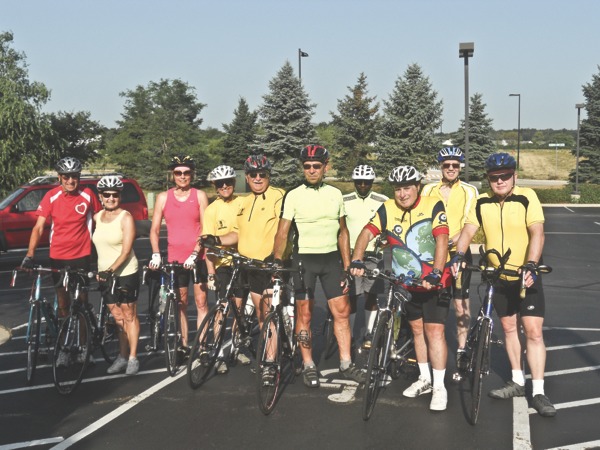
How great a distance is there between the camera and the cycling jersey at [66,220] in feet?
Result: 24.2

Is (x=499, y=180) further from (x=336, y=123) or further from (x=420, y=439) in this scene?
(x=336, y=123)

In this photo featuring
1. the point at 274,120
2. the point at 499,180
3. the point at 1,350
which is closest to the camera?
the point at 499,180

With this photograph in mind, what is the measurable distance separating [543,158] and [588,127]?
39.2 m

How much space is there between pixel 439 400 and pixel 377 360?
0.66m

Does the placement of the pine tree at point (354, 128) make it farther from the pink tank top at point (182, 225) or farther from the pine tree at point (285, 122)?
the pink tank top at point (182, 225)

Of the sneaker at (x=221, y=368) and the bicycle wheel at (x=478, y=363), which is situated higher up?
the bicycle wheel at (x=478, y=363)

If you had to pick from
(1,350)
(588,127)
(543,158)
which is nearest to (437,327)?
(1,350)

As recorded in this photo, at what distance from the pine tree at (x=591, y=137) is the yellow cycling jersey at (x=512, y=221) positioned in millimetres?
51688

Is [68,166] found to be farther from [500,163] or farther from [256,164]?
[500,163]

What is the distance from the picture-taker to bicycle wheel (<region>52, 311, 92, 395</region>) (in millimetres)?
6520

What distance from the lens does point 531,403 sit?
19.6 feet

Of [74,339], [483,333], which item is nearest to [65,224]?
[74,339]

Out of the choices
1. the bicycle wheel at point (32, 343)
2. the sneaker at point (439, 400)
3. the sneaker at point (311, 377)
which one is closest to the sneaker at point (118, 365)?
the bicycle wheel at point (32, 343)

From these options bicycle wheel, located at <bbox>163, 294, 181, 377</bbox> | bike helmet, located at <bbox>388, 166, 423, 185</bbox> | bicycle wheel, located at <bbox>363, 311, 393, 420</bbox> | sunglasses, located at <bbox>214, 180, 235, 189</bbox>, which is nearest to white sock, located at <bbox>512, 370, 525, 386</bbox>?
bicycle wheel, located at <bbox>363, 311, 393, 420</bbox>
